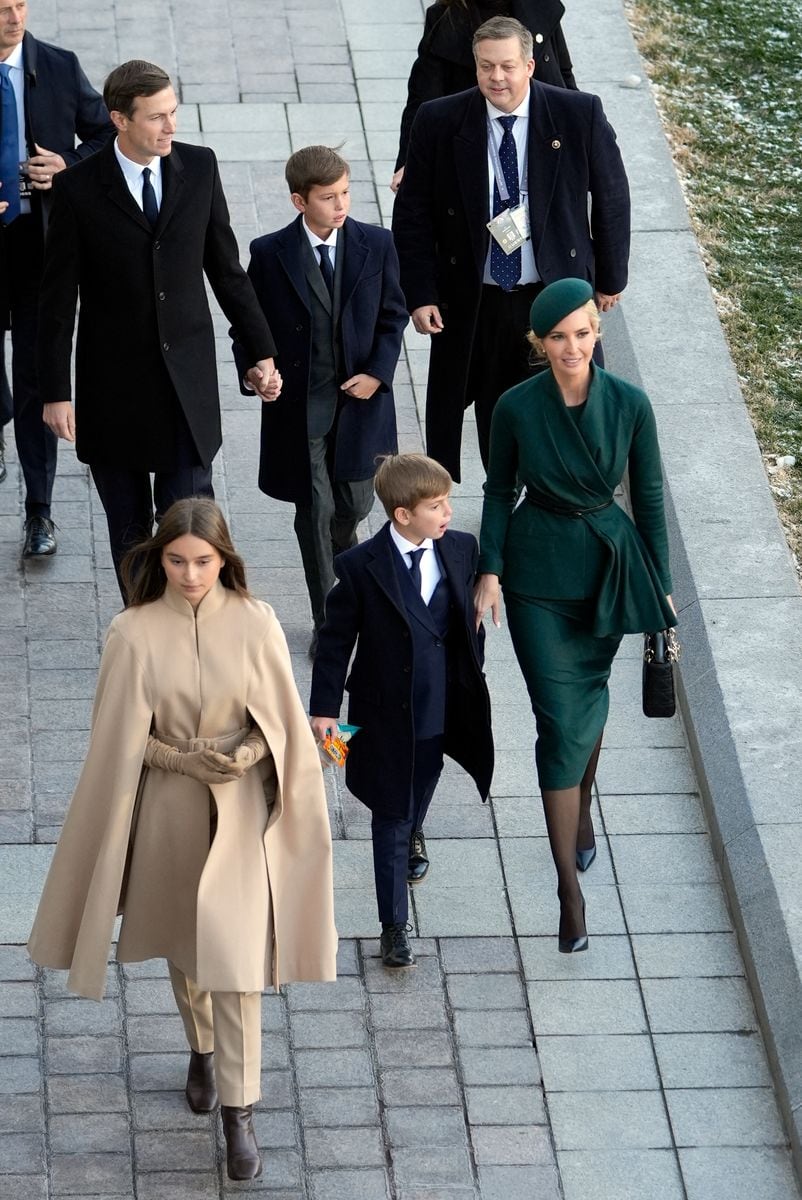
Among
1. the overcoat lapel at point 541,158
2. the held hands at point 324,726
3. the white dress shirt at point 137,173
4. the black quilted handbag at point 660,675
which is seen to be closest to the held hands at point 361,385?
the overcoat lapel at point 541,158

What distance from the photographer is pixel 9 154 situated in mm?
7609

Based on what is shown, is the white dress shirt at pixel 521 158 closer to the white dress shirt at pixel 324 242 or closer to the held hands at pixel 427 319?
the held hands at pixel 427 319

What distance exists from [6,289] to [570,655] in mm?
2903

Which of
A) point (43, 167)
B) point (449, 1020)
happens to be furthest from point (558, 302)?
point (43, 167)

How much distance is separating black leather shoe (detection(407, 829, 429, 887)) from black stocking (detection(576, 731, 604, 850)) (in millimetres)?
512

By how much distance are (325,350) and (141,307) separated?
70 cm

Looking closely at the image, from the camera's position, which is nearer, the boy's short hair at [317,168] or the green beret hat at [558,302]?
the green beret hat at [558,302]

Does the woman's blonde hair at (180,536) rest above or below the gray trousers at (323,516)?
above

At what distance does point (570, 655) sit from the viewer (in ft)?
20.4

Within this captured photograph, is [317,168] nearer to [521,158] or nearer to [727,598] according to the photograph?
[521,158]

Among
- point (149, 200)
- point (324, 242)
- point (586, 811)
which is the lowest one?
point (586, 811)

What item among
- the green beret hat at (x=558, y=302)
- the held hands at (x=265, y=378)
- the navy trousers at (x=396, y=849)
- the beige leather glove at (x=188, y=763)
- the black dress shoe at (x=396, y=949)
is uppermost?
the green beret hat at (x=558, y=302)

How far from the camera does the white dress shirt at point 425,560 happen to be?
5.89 metres

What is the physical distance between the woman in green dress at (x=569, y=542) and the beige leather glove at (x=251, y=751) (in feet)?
3.57
